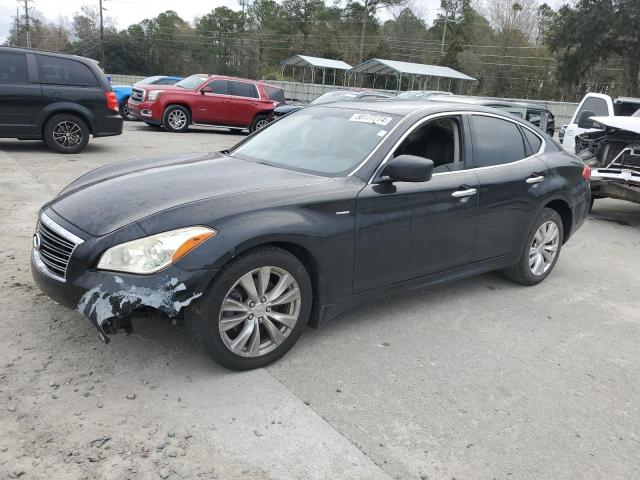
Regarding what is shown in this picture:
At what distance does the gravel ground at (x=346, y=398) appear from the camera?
2.56 meters

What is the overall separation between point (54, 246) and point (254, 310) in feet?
3.94

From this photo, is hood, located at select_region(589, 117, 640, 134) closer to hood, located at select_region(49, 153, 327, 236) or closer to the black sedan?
the black sedan

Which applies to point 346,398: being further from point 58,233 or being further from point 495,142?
point 495,142

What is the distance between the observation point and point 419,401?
3104mm

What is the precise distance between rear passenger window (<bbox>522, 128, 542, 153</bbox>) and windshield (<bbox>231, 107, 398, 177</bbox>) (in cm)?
160

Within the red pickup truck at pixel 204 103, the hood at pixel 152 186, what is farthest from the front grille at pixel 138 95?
the hood at pixel 152 186

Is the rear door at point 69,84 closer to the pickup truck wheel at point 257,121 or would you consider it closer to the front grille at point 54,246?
the pickup truck wheel at point 257,121

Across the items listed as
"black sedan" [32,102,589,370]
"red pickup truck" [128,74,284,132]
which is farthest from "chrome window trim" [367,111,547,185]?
"red pickup truck" [128,74,284,132]

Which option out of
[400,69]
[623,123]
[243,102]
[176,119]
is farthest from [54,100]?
[400,69]

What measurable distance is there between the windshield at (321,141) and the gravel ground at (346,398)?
3.84 feet

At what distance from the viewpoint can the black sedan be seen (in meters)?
2.91

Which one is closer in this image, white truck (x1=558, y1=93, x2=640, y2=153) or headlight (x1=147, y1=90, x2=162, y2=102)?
white truck (x1=558, y1=93, x2=640, y2=153)

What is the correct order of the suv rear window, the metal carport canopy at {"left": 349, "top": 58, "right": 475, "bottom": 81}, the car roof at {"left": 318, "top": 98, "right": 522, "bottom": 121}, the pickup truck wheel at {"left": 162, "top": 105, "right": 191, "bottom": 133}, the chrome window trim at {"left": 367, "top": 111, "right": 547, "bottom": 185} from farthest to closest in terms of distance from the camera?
1. the metal carport canopy at {"left": 349, "top": 58, "right": 475, "bottom": 81}
2. the suv rear window
3. the pickup truck wheel at {"left": 162, "top": 105, "right": 191, "bottom": 133}
4. the car roof at {"left": 318, "top": 98, "right": 522, "bottom": 121}
5. the chrome window trim at {"left": 367, "top": 111, "right": 547, "bottom": 185}

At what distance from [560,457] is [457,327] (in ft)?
4.77
